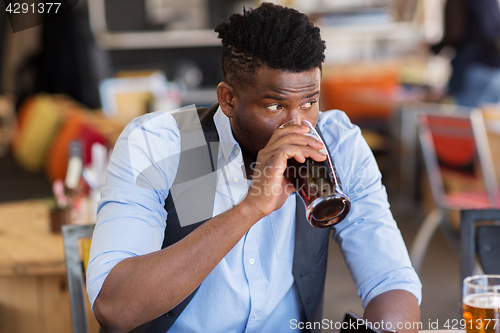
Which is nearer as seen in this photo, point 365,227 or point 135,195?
point 135,195

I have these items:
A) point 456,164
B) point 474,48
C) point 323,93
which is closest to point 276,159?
point 456,164

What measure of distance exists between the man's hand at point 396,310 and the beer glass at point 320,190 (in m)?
0.25

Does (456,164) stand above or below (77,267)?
below

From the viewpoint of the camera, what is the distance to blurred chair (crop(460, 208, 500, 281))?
1311 mm

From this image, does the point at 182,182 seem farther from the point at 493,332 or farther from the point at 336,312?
the point at 336,312

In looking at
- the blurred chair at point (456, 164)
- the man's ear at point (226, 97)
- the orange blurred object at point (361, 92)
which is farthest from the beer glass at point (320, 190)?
the orange blurred object at point (361, 92)

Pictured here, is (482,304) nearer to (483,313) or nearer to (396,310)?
(483,313)

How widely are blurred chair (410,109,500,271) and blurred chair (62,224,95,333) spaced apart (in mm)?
1891

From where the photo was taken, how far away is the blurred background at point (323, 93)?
2779mm

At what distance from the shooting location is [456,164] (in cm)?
271

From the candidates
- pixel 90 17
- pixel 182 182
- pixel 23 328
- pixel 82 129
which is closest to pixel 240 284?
pixel 182 182

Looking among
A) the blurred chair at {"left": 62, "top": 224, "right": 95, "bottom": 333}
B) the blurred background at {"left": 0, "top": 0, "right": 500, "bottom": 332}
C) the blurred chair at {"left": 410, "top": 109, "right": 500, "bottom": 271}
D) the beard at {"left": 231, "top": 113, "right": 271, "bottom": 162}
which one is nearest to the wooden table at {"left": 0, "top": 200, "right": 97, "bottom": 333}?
the blurred background at {"left": 0, "top": 0, "right": 500, "bottom": 332}

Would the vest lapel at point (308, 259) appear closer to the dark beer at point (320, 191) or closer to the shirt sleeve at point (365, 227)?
the shirt sleeve at point (365, 227)

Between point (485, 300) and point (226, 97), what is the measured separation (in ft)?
2.09
